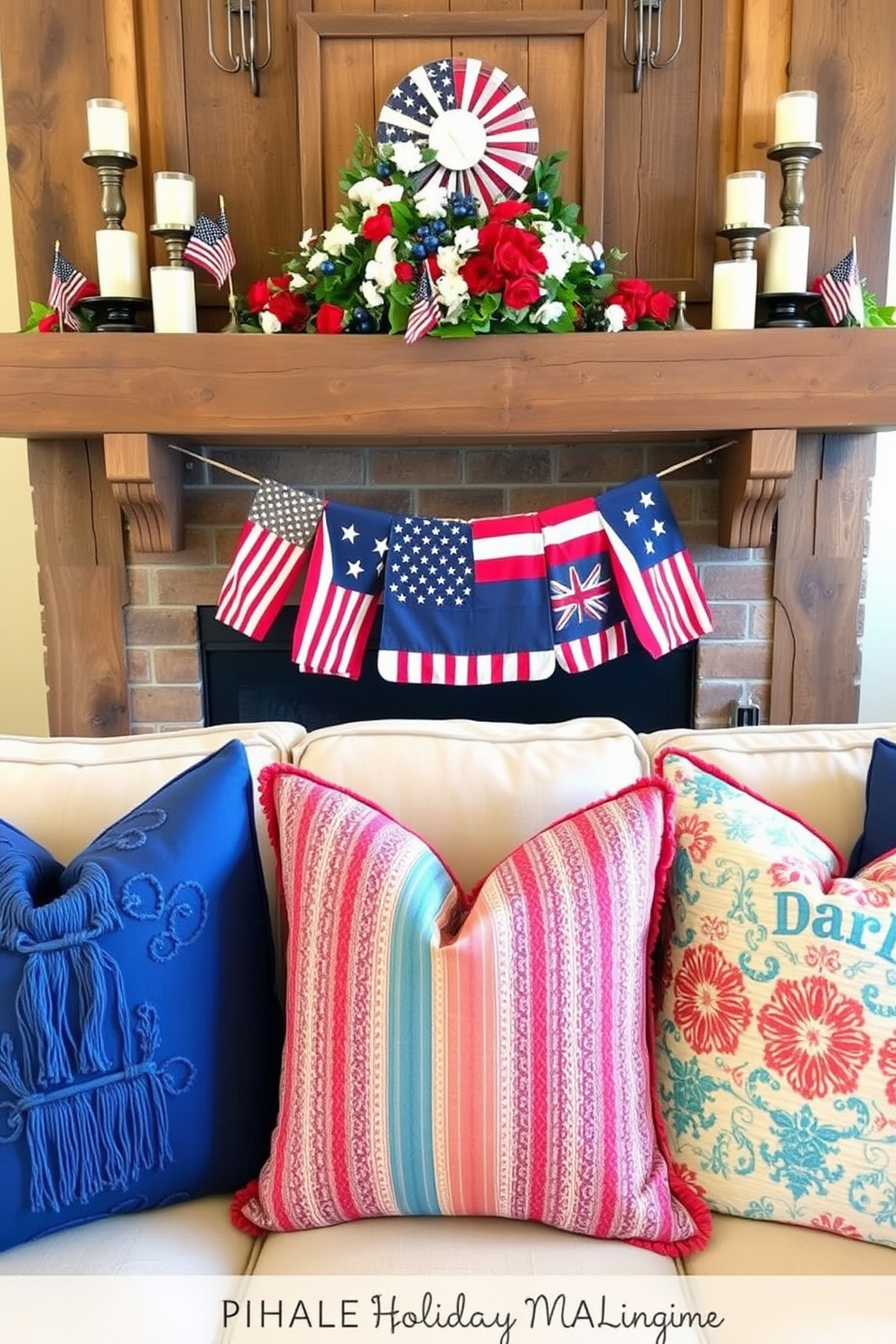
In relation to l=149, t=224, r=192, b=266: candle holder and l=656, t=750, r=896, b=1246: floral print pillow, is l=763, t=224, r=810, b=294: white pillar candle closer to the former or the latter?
l=149, t=224, r=192, b=266: candle holder

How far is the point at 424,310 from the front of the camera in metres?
1.74

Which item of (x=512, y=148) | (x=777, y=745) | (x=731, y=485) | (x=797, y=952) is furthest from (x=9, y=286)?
(x=797, y=952)

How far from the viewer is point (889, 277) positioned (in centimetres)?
213

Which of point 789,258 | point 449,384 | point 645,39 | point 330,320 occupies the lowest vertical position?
point 449,384

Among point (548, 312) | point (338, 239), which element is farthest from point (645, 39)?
point (338, 239)

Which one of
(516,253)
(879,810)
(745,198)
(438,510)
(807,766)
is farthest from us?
(438,510)

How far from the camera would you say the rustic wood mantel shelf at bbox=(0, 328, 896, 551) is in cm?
180

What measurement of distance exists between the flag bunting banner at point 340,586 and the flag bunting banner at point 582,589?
0.32 m

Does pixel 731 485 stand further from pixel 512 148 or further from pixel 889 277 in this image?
pixel 512 148

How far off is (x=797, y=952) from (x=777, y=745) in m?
0.34

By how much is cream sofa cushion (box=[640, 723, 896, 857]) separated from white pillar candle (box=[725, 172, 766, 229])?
1.01 m

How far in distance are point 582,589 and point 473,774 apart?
2.55 feet

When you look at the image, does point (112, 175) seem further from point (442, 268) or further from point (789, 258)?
point (789, 258)

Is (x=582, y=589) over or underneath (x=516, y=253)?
underneath
